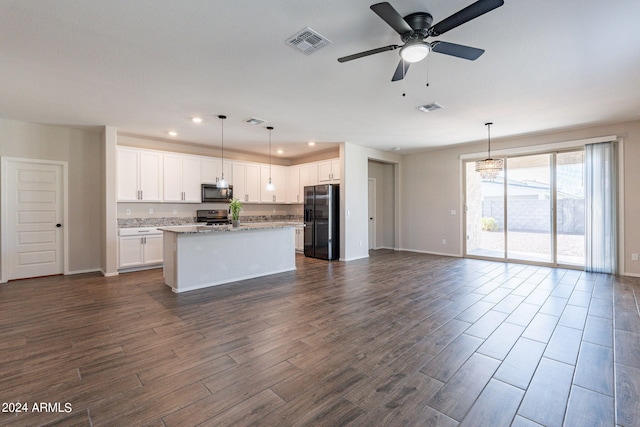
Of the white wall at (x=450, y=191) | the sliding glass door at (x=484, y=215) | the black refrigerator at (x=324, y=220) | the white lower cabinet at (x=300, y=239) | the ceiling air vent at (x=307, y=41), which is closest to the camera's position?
the ceiling air vent at (x=307, y=41)

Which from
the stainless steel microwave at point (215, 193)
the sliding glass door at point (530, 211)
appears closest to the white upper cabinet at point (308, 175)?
the stainless steel microwave at point (215, 193)

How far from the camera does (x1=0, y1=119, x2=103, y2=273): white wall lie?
5020 millimetres

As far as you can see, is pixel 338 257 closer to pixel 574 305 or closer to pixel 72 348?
pixel 574 305

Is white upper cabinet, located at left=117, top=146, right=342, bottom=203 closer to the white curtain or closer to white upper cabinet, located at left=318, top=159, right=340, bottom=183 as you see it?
white upper cabinet, located at left=318, top=159, right=340, bottom=183

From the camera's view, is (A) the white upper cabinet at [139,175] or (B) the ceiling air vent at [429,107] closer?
(B) the ceiling air vent at [429,107]

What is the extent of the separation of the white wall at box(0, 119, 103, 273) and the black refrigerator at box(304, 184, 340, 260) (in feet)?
14.2

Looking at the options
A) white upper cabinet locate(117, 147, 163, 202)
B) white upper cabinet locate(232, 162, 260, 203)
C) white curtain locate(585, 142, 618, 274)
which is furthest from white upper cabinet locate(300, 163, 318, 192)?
white curtain locate(585, 142, 618, 274)

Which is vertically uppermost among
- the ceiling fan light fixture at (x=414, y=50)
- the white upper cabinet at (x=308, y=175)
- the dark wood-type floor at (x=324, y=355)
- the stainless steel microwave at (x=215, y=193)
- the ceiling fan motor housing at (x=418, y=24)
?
the ceiling fan motor housing at (x=418, y=24)

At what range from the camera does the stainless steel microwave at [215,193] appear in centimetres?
654

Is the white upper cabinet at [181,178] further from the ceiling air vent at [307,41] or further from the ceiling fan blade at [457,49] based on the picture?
the ceiling fan blade at [457,49]

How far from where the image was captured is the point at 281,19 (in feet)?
7.43

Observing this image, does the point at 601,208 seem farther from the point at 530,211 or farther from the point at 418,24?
the point at 418,24

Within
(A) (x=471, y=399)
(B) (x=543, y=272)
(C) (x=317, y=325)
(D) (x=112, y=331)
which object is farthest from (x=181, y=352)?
(B) (x=543, y=272)

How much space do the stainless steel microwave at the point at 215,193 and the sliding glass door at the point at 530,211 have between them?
5.76 m
